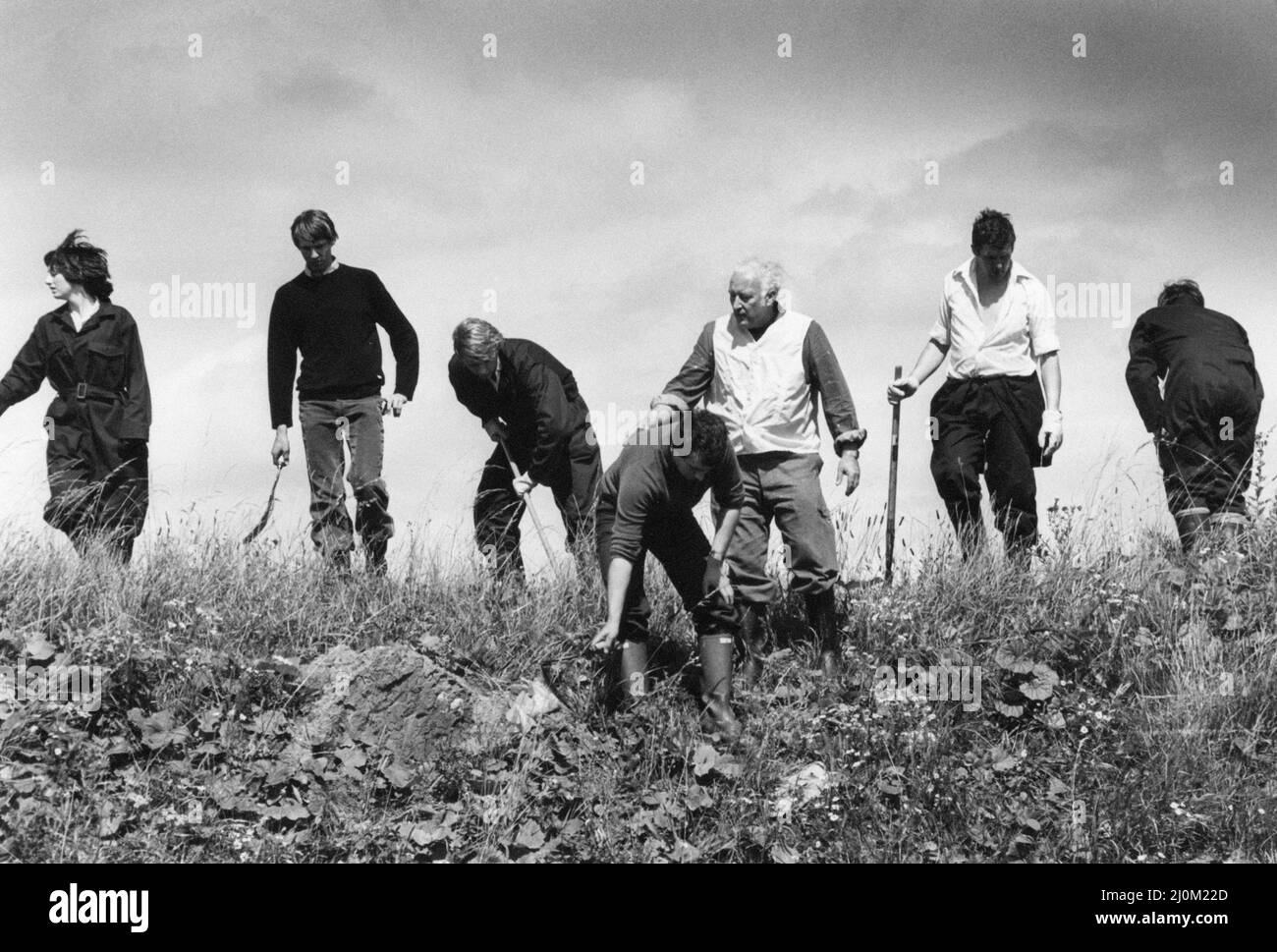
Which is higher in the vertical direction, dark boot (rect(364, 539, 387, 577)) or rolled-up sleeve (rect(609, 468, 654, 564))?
rolled-up sleeve (rect(609, 468, 654, 564))

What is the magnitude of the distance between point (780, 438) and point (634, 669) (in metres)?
1.47

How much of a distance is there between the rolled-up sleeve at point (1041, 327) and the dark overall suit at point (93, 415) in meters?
5.25

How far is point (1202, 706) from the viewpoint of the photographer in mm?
7922

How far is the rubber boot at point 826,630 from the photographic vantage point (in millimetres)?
8078

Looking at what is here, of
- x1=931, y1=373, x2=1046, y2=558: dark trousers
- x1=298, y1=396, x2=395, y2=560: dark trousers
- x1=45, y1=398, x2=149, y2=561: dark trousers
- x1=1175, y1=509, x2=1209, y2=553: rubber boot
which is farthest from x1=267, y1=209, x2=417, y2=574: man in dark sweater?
x1=1175, y1=509, x2=1209, y2=553: rubber boot

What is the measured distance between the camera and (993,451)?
8.52 meters

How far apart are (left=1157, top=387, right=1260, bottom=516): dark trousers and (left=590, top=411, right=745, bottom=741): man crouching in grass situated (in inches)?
125

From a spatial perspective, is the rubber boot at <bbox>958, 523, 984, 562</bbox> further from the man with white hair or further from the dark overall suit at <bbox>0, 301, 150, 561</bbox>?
the dark overall suit at <bbox>0, 301, 150, 561</bbox>

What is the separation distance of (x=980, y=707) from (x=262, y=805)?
3.78 m

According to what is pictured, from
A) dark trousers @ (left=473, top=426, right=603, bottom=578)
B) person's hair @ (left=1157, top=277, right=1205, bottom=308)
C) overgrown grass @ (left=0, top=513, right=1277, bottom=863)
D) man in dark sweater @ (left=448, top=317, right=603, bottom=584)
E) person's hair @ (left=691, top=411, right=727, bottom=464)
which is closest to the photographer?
person's hair @ (left=691, top=411, right=727, bottom=464)

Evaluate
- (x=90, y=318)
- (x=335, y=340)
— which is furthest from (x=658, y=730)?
(x=90, y=318)

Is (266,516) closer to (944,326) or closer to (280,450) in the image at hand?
(280,450)

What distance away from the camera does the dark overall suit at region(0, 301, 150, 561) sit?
28.6 ft
